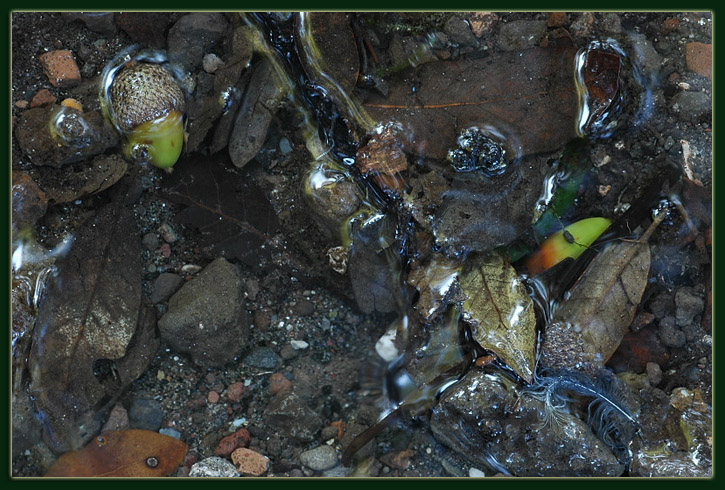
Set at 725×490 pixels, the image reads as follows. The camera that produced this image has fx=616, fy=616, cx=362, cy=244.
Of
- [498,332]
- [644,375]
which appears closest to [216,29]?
[498,332]

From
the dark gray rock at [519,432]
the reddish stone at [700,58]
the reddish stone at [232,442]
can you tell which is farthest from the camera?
the reddish stone at [700,58]

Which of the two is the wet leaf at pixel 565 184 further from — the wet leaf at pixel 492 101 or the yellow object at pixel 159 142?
the yellow object at pixel 159 142

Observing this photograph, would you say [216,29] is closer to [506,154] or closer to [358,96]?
[358,96]

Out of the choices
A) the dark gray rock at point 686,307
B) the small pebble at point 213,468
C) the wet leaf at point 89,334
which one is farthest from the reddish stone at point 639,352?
the wet leaf at point 89,334

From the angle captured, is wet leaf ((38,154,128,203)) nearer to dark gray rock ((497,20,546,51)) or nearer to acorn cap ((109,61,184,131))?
acorn cap ((109,61,184,131))

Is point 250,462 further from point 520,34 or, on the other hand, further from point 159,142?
point 520,34

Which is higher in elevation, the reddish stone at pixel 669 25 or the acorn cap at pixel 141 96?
the acorn cap at pixel 141 96
